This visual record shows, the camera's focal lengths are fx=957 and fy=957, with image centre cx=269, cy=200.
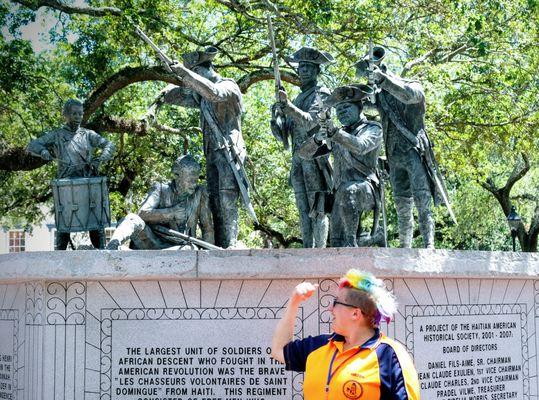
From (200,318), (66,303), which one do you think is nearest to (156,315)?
(200,318)

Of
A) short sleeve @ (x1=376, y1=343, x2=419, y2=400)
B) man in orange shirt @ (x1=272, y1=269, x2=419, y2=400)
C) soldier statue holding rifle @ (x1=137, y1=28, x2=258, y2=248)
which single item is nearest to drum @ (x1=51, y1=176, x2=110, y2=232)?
soldier statue holding rifle @ (x1=137, y1=28, x2=258, y2=248)

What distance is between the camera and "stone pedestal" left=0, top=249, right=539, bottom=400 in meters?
7.53

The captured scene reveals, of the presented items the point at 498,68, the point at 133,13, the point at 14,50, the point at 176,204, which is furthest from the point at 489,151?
the point at 176,204

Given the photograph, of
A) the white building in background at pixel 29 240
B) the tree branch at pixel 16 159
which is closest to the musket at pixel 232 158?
the tree branch at pixel 16 159

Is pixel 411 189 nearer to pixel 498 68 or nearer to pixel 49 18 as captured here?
pixel 498 68

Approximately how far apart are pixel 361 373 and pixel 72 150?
637 centimetres

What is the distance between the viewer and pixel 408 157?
948cm

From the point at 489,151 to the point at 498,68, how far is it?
2.78 metres

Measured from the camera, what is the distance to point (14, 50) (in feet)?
58.3

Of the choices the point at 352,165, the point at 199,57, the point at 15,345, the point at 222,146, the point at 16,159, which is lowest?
the point at 15,345

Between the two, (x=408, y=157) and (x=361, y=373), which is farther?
(x=408, y=157)

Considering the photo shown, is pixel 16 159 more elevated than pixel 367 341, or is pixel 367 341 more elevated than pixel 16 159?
pixel 16 159

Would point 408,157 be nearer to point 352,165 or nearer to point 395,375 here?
point 352,165

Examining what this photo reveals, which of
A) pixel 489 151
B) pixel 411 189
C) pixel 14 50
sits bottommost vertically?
pixel 411 189
